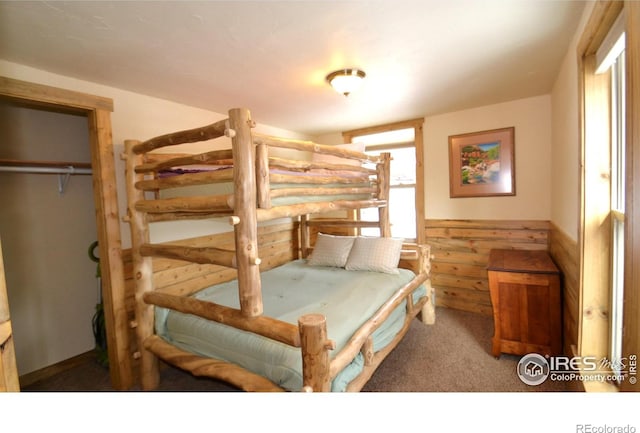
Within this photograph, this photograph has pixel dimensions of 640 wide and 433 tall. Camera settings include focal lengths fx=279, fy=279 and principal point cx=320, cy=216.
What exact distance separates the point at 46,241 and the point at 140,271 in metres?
1.21

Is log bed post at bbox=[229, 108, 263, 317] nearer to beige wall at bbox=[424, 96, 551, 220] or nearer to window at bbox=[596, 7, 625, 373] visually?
window at bbox=[596, 7, 625, 373]

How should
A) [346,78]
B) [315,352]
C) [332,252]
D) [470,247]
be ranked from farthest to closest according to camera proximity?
[470,247]
[332,252]
[346,78]
[315,352]

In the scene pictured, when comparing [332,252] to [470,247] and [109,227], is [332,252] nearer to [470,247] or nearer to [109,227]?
[470,247]

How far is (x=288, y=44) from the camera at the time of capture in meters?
1.64

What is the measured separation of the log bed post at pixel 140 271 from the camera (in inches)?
76.4

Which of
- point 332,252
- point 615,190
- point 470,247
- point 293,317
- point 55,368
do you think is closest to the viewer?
point 615,190

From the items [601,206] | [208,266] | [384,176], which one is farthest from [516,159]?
[208,266]

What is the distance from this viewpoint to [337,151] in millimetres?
2320

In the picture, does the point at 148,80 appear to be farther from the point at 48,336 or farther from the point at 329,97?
the point at 48,336

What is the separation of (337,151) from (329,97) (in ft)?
2.14

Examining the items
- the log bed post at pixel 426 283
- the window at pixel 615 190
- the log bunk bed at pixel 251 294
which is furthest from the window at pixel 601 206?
the log bed post at pixel 426 283

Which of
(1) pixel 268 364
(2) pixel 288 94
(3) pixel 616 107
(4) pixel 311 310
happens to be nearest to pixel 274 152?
(2) pixel 288 94

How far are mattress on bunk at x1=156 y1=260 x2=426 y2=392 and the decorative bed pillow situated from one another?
159mm

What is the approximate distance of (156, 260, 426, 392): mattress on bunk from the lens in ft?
4.84
